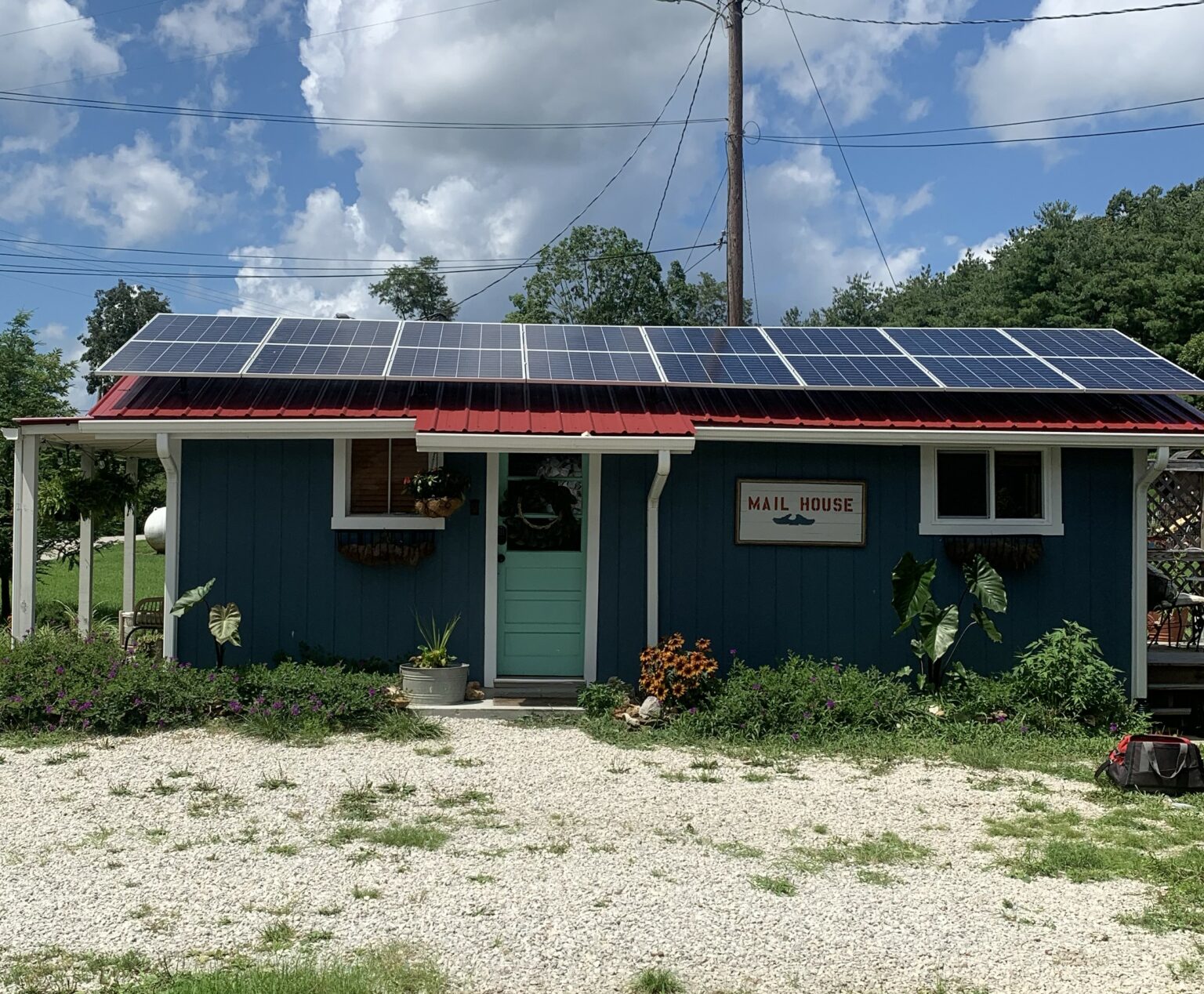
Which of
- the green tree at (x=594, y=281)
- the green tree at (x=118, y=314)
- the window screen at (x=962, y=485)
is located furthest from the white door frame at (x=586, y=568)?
the green tree at (x=118, y=314)

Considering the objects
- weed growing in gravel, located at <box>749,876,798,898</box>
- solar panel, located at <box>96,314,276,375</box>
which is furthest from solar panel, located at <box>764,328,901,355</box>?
weed growing in gravel, located at <box>749,876,798,898</box>

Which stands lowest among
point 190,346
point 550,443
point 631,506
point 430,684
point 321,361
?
point 430,684

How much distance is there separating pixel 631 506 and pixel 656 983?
5549 millimetres

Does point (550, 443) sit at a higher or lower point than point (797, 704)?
higher

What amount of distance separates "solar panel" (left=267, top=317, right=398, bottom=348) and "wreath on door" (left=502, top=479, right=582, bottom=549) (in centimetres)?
213

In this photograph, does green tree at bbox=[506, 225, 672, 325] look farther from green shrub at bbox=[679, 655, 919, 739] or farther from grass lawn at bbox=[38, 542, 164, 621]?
green shrub at bbox=[679, 655, 919, 739]

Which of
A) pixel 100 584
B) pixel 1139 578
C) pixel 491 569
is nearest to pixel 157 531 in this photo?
pixel 491 569

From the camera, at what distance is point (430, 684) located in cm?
854

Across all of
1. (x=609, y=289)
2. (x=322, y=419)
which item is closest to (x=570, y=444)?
(x=322, y=419)

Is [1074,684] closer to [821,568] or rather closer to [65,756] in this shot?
[821,568]

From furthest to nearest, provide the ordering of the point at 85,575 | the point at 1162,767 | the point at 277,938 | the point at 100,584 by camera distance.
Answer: the point at 100,584 → the point at 85,575 → the point at 1162,767 → the point at 277,938

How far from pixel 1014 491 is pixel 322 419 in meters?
5.90

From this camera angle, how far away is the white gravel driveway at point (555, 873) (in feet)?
13.6

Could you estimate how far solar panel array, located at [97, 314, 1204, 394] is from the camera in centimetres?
916
